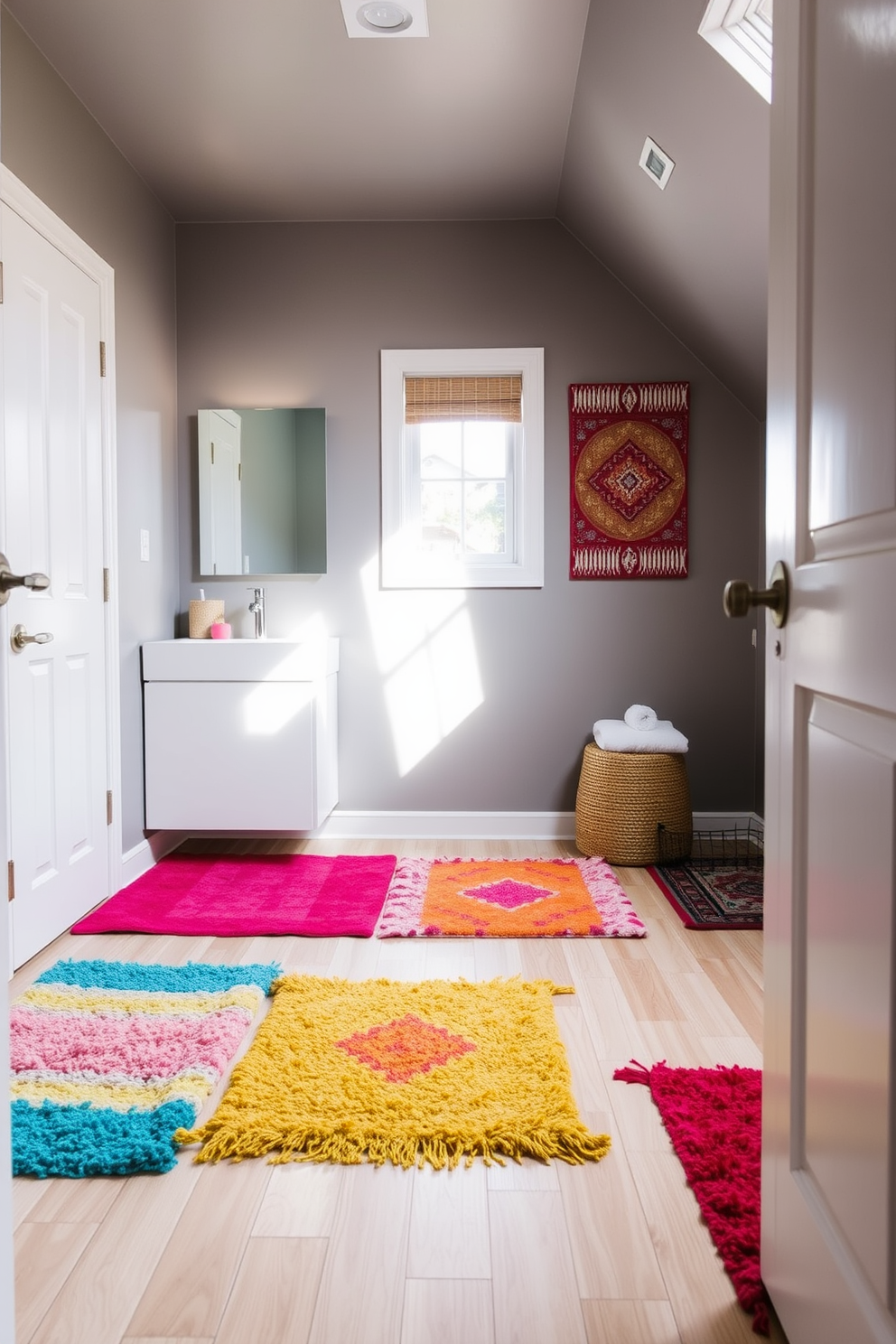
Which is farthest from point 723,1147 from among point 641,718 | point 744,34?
A: point 744,34

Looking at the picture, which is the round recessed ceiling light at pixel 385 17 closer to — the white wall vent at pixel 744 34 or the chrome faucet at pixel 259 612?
the white wall vent at pixel 744 34

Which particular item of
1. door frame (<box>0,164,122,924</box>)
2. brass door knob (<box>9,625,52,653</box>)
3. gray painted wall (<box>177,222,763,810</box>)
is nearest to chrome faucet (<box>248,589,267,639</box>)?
gray painted wall (<box>177,222,763,810</box>)

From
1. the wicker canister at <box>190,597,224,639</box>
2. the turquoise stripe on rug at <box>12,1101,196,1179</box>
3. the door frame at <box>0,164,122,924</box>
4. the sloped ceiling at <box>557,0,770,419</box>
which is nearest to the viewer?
the turquoise stripe on rug at <box>12,1101,196,1179</box>

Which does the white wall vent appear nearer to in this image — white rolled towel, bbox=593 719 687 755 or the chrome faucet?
white rolled towel, bbox=593 719 687 755

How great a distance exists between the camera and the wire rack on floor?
3.53 m

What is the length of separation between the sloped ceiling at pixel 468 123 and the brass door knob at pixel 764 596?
162 cm

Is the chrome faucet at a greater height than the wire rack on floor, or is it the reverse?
the chrome faucet

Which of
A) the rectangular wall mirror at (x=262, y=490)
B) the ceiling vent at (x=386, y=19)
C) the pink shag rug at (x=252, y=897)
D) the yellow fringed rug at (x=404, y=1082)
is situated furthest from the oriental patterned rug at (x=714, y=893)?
the ceiling vent at (x=386, y=19)

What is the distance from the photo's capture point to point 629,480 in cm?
389

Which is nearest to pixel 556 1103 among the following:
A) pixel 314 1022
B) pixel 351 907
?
pixel 314 1022

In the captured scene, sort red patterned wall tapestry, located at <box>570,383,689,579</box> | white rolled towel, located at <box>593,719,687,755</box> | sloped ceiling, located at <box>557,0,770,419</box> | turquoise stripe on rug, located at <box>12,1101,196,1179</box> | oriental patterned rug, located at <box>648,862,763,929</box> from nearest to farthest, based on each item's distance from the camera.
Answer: turquoise stripe on rug, located at <box>12,1101,196,1179</box>, sloped ceiling, located at <box>557,0,770,419</box>, oriental patterned rug, located at <box>648,862,763,929</box>, white rolled towel, located at <box>593,719,687,755</box>, red patterned wall tapestry, located at <box>570,383,689,579</box>

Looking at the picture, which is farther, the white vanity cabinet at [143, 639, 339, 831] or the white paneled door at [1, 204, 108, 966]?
the white vanity cabinet at [143, 639, 339, 831]

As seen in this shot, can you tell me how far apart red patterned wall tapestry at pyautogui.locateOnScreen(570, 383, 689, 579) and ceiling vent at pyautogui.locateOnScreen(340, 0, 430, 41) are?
1.52 metres

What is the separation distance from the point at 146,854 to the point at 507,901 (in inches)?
52.6
